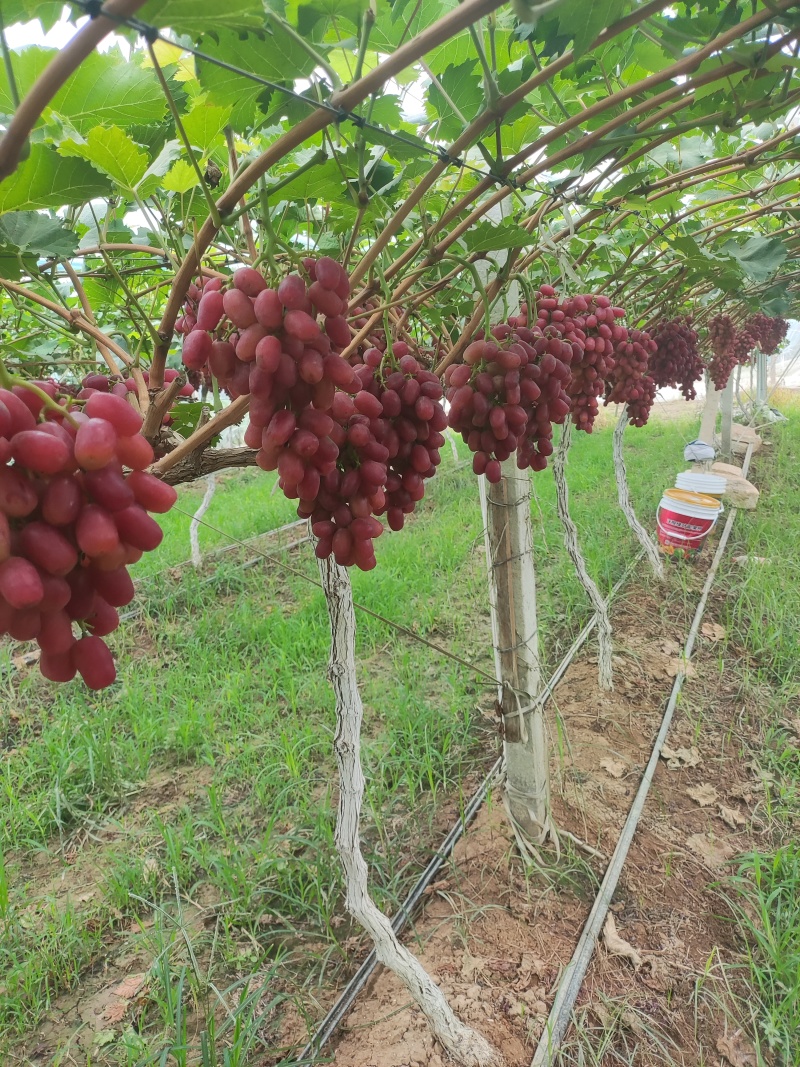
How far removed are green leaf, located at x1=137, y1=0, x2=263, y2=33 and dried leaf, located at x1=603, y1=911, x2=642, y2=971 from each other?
2110 mm

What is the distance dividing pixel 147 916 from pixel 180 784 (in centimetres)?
61

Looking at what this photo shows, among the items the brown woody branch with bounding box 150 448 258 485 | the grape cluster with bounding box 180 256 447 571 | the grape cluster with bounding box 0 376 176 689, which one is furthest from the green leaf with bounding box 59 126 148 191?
the grape cluster with bounding box 0 376 176 689

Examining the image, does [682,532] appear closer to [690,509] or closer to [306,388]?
[690,509]

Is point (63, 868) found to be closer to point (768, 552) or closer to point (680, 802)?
point (680, 802)

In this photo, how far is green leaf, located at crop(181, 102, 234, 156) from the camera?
Answer: 729mm

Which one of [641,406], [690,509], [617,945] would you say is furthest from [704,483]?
[617,945]

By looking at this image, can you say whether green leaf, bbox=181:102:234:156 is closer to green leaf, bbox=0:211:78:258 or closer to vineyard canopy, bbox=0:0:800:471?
vineyard canopy, bbox=0:0:800:471

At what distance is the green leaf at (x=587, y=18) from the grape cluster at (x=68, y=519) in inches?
25.8

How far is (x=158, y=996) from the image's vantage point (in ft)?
5.19

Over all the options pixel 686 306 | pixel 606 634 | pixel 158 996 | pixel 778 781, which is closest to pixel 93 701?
pixel 158 996

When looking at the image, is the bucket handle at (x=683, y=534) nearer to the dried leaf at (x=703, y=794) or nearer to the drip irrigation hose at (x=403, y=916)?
the dried leaf at (x=703, y=794)

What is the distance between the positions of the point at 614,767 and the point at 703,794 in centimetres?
33

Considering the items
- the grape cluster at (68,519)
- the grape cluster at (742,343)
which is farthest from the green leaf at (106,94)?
the grape cluster at (742,343)

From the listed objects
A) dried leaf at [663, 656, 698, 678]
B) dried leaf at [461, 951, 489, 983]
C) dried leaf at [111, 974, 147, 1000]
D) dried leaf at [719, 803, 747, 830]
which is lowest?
dried leaf at [111, 974, 147, 1000]
